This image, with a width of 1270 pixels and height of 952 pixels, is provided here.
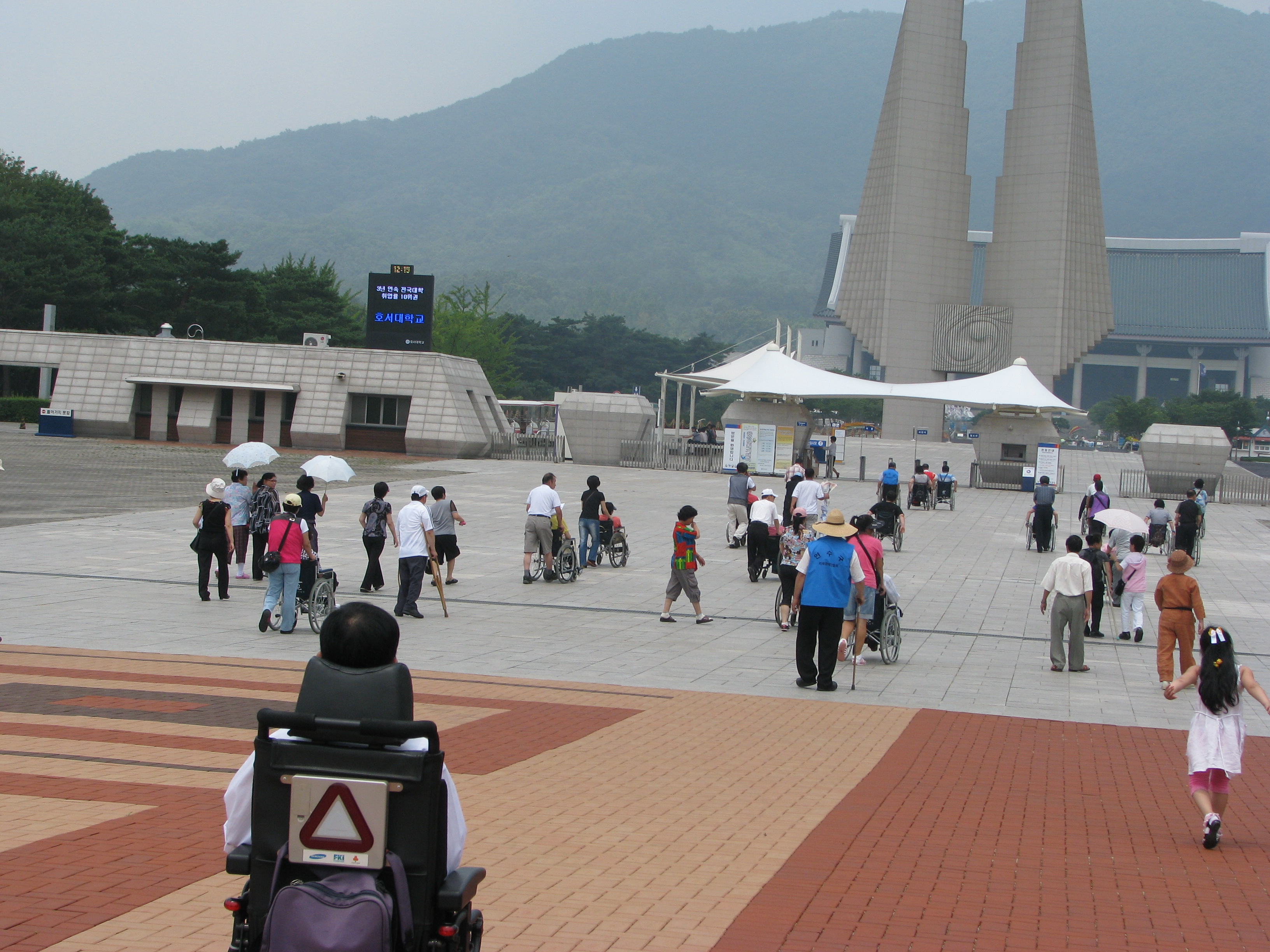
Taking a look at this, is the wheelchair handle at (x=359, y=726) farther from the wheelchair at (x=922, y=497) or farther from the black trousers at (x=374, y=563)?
the wheelchair at (x=922, y=497)

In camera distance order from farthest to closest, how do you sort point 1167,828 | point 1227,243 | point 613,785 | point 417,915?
point 1227,243 < point 613,785 < point 1167,828 < point 417,915

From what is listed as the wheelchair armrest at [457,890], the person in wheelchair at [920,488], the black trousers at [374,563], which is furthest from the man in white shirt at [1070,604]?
the person in wheelchair at [920,488]

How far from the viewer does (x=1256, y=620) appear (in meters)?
16.7

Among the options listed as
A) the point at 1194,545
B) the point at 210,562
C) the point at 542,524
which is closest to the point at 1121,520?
the point at 542,524

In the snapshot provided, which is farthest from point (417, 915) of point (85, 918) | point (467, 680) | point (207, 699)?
point (467, 680)

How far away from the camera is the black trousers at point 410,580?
14.2 m

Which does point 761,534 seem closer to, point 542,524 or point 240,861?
point 542,524

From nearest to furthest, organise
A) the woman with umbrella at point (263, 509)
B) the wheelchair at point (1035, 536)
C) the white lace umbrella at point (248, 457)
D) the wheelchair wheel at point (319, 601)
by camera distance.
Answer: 1. the wheelchair wheel at point (319, 601)
2. the woman with umbrella at point (263, 509)
3. the white lace umbrella at point (248, 457)
4. the wheelchair at point (1035, 536)

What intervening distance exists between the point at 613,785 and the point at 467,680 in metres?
3.73

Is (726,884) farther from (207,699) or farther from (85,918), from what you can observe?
(207,699)

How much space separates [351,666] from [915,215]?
67.7m

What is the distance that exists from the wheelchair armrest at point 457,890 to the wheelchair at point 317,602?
410 inches

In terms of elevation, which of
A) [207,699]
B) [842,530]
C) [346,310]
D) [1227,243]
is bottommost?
[207,699]

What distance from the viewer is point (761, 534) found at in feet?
59.8
